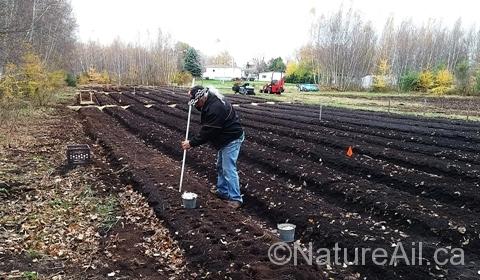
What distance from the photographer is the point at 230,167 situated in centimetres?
681

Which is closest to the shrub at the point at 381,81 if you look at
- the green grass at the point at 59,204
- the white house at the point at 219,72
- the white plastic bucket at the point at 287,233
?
the green grass at the point at 59,204

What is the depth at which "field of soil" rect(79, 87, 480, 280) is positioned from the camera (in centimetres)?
469

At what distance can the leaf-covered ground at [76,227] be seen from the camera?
4.68m

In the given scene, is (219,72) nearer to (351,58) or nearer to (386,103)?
(351,58)

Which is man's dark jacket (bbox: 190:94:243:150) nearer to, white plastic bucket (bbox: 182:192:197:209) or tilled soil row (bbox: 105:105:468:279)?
white plastic bucket (bbox: 182:192:197:209)

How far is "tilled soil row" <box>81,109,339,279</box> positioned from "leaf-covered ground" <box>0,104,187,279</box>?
8.1 inches

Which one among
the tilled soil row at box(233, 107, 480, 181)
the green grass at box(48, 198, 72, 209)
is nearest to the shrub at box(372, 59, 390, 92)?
the tilled soil row at box(233, 107, 480, 181)

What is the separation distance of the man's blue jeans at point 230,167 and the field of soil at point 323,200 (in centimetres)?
33

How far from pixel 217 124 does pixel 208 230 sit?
1.84 metres

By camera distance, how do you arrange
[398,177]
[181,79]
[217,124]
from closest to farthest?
[217,124], [398,177], [181,79]

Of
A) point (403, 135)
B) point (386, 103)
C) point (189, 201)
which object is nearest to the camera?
point (189, 201)

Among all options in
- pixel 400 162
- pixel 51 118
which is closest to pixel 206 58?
pixel 51 118

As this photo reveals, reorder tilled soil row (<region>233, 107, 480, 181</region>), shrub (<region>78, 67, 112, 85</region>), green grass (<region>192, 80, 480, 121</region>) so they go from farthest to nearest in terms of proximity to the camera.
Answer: shrub (<region>78, 67, 112, 85</region>)
green grass (<region>192, 80, 480, 121</region>)
tilled soil row (<region>233, 107, 480, 181</region>)

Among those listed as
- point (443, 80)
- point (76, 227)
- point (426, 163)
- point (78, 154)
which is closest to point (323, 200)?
point (426, 163)
